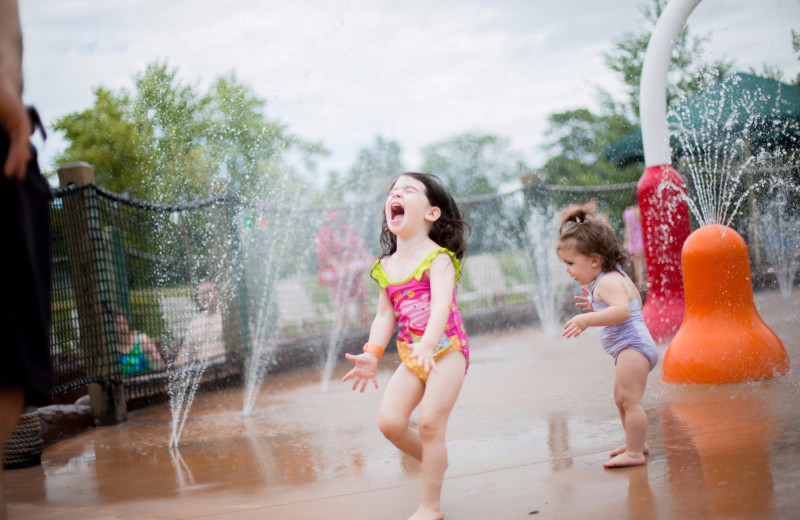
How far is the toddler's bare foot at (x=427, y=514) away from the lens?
2.40 metres

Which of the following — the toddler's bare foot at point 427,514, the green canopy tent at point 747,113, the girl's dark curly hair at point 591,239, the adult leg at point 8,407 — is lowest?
the toddler's bare foot at point 427,514

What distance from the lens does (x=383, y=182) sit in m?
9.91

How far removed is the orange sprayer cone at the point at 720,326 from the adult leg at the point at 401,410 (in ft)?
7.37

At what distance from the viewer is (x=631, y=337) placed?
9.96 feet

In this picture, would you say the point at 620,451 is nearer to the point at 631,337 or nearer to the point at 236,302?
the point at 631,337

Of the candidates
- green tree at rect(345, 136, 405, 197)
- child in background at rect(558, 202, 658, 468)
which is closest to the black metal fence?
child in background at rect(558, 202, 658, 468)

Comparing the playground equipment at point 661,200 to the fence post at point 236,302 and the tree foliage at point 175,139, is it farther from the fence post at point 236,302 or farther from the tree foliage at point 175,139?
the tree foliage at point 175,139

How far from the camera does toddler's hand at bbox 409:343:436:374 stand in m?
2.41

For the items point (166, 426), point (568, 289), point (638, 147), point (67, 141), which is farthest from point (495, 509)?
point (67, 141)

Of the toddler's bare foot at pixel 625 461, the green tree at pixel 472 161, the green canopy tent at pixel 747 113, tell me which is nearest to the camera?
the toddler's bare foot at pixel 625 461

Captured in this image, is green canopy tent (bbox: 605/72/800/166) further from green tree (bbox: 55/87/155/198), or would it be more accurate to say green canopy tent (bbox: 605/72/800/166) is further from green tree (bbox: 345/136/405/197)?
green tree (bbox: 345/136/405/197)

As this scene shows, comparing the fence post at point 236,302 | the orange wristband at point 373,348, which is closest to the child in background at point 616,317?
the orange wristband at point 373,348

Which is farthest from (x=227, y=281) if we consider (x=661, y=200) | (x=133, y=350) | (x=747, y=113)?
(x=747, y=113)

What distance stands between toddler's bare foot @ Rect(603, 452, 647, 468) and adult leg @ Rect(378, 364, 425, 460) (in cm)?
71
